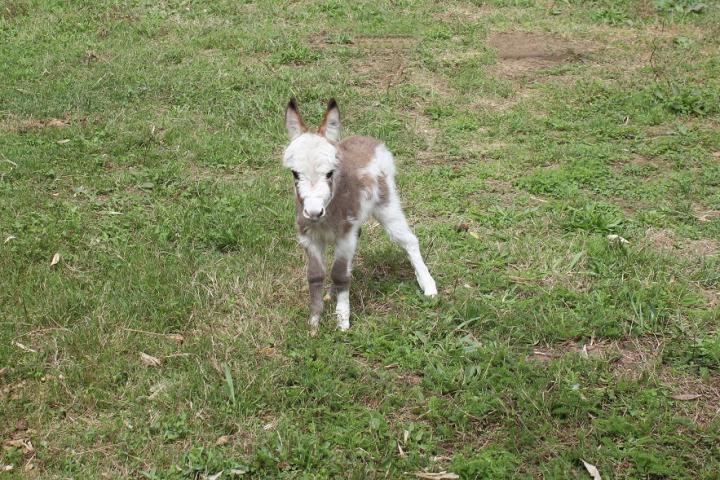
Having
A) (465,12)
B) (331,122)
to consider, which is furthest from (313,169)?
(465,12)

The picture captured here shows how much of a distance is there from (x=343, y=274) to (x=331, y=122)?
1005 mm

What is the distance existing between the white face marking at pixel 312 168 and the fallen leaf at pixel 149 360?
1345 millimetres

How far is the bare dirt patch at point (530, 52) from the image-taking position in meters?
10.1

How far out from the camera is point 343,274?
209 inches

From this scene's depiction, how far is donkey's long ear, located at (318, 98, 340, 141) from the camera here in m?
4.98

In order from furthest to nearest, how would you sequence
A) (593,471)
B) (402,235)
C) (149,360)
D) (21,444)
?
(402,235)
(149,360)
(21,444)
(593,471)

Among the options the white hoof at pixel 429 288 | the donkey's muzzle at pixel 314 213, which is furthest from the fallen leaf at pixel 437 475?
the white hoof at pixel 429 288

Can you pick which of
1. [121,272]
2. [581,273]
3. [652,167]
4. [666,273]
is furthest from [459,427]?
[652,167]

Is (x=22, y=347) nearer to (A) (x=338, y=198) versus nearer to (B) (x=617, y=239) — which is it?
(A) (x=338, y=198)

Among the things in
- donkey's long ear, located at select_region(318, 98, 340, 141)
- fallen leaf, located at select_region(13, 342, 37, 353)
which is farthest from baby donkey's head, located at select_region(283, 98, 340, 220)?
fallen leaf, located at select_region(13, 342, 37, 353)

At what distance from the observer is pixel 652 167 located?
762 cm

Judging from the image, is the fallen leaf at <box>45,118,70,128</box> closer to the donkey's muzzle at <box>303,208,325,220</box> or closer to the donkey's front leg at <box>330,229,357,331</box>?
the donkey's front leg at <box>330,229,357,331</box>

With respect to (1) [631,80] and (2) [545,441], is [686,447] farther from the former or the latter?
(1) [631,80]

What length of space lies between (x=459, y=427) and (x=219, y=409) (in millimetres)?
1368
